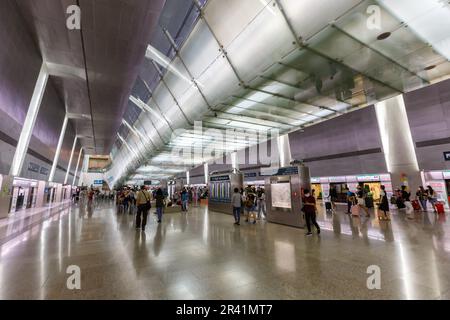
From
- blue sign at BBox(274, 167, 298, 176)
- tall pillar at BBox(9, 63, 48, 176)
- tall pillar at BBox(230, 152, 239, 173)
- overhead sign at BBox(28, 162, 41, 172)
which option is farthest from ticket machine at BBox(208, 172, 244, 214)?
overhead sign at BBox(28, 162, 41, 172)

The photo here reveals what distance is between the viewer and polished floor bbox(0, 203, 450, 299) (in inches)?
127

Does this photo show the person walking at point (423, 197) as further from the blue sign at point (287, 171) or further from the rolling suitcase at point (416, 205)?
the blue sign at point (287, 171)

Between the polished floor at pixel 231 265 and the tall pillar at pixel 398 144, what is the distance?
838 centimetres

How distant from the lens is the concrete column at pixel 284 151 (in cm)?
2255

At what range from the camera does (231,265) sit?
4344mm

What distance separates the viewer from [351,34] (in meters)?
6.50

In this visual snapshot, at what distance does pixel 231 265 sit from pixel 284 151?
1990 centimetres

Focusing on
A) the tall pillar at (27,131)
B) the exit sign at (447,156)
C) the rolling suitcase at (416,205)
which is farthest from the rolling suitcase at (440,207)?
the tall pillar at (27,131)

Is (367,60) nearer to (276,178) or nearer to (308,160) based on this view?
(276,178)

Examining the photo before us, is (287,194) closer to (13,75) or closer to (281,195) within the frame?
(281,195)

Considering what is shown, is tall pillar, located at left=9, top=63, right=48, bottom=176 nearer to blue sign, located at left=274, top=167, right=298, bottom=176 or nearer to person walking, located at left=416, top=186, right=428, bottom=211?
blue sign, located at left=274, top=167, right=298, bottom=176

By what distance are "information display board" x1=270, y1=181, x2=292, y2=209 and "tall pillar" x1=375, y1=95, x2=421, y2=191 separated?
1016 cm

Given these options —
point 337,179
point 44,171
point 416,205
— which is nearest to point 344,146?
point 337,179
